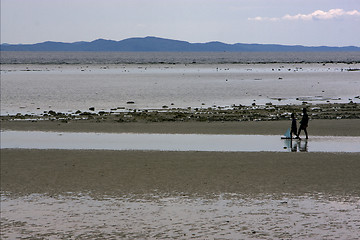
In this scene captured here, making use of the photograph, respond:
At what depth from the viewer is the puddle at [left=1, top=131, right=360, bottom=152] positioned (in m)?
Answer: 23.2

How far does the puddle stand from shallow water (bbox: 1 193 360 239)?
8460 millimetres

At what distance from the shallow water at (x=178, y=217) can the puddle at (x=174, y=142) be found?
333 inches

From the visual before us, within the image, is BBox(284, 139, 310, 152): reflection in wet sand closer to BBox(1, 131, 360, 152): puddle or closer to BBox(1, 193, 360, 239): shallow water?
BBox(1, 131, 360, 152): puddle

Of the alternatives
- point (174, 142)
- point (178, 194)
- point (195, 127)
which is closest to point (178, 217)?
point (178, 194)

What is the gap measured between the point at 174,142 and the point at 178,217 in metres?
12.6

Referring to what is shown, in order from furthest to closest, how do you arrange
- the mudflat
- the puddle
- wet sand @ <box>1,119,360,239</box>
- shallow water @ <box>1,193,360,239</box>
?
the puddle, the mudflat, wet sand @ <box>1,119,360,239</box>, shallow water @ <box>1,193,360,239</box>

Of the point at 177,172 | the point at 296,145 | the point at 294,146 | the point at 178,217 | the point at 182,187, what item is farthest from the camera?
the point at 296,145

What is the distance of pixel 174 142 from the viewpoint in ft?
83.3

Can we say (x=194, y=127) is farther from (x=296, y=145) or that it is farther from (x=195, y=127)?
(x=296, y=145)

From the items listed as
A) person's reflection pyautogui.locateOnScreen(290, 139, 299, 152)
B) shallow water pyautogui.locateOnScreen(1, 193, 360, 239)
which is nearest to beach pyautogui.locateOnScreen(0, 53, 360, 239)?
shallow water pyautogui.locateOnScreen(1, 193, 360, 239)

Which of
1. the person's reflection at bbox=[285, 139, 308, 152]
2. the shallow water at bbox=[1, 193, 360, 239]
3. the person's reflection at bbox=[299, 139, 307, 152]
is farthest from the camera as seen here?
the person's reflection at bbox=[285, 139, 308, 152]

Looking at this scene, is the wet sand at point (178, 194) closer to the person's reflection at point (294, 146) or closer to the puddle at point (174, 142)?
the person's reflection at point (294, 146)

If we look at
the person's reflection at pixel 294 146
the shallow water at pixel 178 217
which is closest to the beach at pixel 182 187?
the shallow water at pixel 178 217

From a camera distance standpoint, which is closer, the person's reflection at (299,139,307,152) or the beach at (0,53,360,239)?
the beach at (0,53,360,239)
